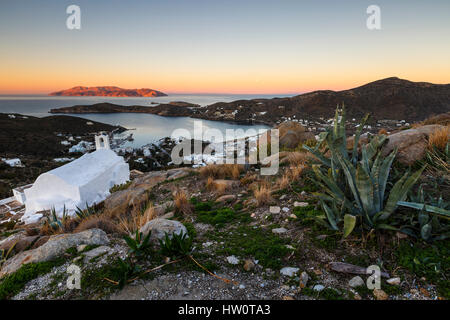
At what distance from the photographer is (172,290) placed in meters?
1.74

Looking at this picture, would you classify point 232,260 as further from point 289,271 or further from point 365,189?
point 365,189

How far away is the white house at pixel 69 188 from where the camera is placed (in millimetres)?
10977

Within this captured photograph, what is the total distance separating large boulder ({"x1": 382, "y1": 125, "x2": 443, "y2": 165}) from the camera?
3884 millimetres

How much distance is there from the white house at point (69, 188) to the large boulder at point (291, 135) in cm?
979

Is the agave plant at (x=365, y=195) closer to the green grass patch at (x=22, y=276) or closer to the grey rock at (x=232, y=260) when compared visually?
the grey rock at (x=232, y=260)

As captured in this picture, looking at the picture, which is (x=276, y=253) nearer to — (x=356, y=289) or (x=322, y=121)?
(x=356, y=289)

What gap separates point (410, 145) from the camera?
4.07 meters

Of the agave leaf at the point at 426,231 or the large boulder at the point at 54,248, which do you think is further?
the large boulder at the point at 54,248

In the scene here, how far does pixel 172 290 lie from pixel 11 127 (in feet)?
229

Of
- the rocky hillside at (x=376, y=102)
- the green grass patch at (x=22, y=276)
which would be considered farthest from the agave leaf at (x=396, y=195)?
the rocky hillside at (x=376, y=102)

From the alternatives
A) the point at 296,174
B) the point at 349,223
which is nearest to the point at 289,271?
the point at 349,223

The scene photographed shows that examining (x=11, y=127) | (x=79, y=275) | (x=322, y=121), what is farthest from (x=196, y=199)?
(x=11, y=127)

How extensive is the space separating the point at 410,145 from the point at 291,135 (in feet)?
19.4

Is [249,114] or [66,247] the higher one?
[249,114]
